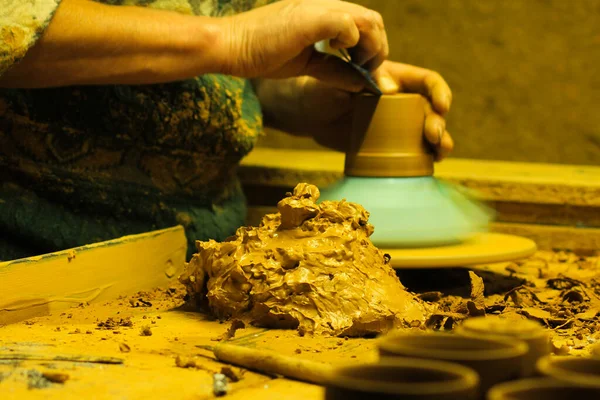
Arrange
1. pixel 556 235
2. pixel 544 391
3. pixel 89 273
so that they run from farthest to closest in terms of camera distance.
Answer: pixel 556 235 → pixel 89 273 → pixel 544 391

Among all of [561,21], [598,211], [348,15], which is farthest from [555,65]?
[348,15]

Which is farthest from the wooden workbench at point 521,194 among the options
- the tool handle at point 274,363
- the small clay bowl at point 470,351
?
the small clay bowl at point 470,351

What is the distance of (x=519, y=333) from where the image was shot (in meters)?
1.12

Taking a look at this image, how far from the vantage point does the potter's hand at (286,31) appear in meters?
2.12

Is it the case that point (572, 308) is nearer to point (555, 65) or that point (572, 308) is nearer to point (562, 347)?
point (562, 347)

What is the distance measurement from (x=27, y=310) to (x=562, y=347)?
1.04 metres

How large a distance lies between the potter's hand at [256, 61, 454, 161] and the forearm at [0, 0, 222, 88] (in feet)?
1.75

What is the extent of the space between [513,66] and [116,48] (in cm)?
288

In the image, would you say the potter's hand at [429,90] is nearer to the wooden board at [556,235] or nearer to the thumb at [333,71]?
the thumb at [333,71]

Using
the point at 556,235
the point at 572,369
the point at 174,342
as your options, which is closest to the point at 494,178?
the point at 556,235

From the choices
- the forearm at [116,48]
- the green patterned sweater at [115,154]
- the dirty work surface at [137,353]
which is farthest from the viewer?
the green patterned sweater at [115,154]

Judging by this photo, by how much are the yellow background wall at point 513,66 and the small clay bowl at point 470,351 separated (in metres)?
3.51

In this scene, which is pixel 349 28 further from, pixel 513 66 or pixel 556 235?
pixel 513 66

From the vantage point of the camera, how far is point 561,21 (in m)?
4.29
